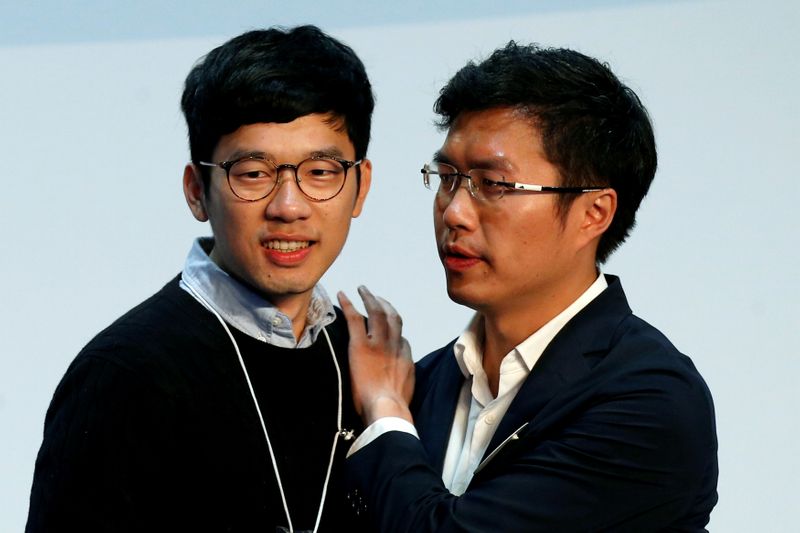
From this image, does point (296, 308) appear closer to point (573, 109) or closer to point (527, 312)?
point (527, 312)

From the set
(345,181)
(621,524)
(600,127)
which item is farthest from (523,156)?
(621,524)

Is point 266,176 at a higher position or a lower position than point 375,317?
higher

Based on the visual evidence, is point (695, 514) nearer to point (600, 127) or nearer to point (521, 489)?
point (521, 489)

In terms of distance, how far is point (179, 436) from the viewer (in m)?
1.85

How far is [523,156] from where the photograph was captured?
2.01 metres

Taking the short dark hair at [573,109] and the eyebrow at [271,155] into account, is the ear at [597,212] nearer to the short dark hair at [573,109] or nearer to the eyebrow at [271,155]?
the short dark hair at [573,109]

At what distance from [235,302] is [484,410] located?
0.49 metres

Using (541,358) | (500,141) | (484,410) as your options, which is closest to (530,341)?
(541,358)

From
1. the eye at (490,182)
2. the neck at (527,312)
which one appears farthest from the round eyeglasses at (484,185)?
the neck at (527,312)

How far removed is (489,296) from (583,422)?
11.0 inches

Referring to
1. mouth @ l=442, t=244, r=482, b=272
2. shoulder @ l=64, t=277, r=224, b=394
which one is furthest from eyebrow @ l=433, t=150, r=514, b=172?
shoulder @ l=64, t=277, r=224, b=394

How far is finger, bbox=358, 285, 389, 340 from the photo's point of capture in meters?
Answer: 2.29

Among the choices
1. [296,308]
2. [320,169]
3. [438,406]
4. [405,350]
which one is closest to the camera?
[320,169]

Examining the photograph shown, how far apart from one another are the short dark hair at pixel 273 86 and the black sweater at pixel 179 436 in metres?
0.30
